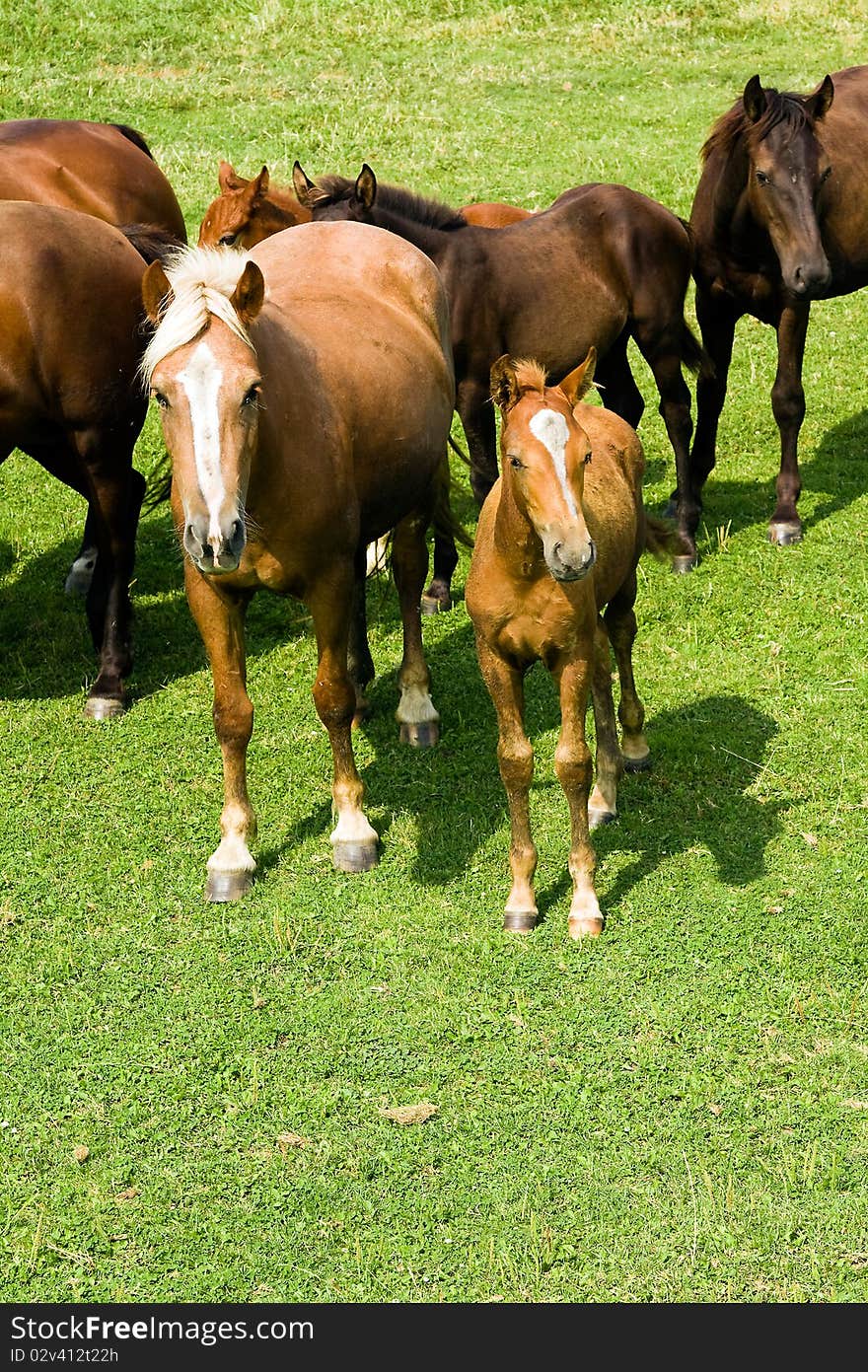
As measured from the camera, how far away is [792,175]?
8.54 metres

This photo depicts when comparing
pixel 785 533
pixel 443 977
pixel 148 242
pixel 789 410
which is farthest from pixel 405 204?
pixel 443 977

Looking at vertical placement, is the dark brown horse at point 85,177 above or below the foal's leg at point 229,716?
above

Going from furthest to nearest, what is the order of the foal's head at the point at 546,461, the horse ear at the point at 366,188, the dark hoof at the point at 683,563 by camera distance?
the dark hoof at the point at 683,563, the horse ear at the point at 366,188, the foal's head at the point at 546,461

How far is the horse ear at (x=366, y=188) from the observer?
7949 millimetres

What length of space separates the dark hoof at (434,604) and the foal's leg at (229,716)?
2843 millimetres

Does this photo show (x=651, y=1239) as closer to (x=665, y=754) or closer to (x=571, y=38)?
(x=665, y=754)

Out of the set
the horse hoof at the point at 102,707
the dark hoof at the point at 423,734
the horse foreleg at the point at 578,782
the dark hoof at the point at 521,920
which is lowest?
the horse hoof at the point at 102,707

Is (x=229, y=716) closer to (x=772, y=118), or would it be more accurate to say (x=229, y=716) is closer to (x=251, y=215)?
(x=251, y=215)

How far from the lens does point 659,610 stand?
27.6 feet

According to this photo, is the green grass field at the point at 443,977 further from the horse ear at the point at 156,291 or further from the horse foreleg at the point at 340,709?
the horse ear at the point at 156,291

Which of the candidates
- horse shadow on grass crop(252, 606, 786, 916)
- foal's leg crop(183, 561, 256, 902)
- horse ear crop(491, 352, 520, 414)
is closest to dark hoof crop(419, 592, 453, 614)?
horse shadow on grass crop(252, 606, 786, 916)

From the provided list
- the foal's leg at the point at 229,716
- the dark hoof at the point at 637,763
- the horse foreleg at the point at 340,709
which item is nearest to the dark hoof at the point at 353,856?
the horse foreleg at the point at 340,709

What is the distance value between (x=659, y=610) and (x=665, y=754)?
1695 millimetres

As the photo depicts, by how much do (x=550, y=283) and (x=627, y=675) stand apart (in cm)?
318
